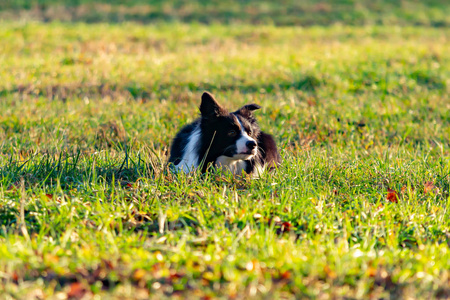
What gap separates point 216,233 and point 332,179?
1751 millimetres

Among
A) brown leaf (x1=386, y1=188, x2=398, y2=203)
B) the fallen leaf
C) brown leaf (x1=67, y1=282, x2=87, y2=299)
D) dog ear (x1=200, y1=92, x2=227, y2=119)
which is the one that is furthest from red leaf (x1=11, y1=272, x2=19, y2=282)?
brown leaf (x1=386, y1=188, x2=398, y2=203)

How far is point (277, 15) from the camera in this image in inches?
949

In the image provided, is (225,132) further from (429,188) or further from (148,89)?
(148,89)

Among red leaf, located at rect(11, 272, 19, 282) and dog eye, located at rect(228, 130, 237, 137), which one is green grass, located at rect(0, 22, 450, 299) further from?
dog eye, located at rect(228, 130, 237, 137)

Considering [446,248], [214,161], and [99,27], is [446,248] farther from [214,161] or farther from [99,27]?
[99,27]

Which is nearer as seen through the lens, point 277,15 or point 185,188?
point 185,188

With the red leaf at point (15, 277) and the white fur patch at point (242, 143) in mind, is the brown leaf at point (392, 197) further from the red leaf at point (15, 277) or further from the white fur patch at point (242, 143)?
the red leaf at point (15, 277)

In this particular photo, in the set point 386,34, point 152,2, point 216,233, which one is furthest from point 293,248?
point 152,2

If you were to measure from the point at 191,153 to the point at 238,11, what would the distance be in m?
20.7

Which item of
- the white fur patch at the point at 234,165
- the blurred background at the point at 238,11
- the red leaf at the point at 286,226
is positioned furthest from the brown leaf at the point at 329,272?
the blurred background at the point at 238,11

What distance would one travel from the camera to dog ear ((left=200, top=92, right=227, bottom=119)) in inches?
189

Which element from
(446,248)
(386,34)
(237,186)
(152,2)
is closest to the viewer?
(446,248)

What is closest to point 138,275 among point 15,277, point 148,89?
point 15,277

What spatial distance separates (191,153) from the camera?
5059 millimetres
